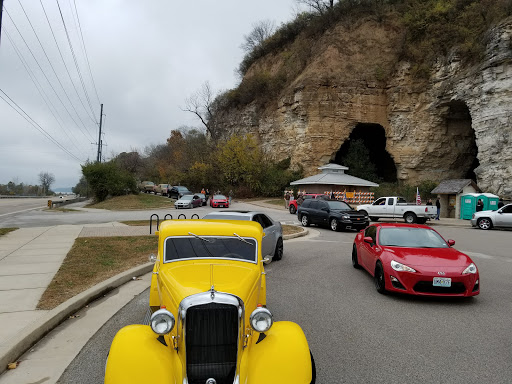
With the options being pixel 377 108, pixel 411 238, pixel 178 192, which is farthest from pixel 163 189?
pixel 411 238

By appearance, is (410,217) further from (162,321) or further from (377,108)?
(377,108)

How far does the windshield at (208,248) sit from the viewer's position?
452 centimetres

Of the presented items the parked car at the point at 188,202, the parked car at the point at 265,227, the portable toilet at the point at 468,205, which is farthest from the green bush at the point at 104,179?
the parked car at the point at 265,227

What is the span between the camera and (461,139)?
40.3m

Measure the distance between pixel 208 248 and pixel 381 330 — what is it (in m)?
2.74

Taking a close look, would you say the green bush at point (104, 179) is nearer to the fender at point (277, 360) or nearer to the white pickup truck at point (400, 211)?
the white pickup truck at point (400, 211)

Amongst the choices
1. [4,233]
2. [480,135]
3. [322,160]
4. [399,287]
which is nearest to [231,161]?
[322,160]

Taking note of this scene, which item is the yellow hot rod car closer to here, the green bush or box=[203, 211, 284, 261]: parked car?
box=[203, 211, 284, 261]: parked car

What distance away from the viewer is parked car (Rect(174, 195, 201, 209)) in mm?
33453

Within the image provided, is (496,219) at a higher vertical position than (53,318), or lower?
lower

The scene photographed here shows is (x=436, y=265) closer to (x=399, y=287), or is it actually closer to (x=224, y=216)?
(x=399, y=287)

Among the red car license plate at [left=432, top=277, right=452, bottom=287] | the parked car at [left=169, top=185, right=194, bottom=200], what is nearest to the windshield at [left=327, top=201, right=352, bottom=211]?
the red car license plate at [left=432, top=277, right=452, bottom=287]

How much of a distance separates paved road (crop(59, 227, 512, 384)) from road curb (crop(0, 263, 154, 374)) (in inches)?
26.7

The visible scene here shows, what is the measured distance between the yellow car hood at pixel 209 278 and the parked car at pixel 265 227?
5.00m
